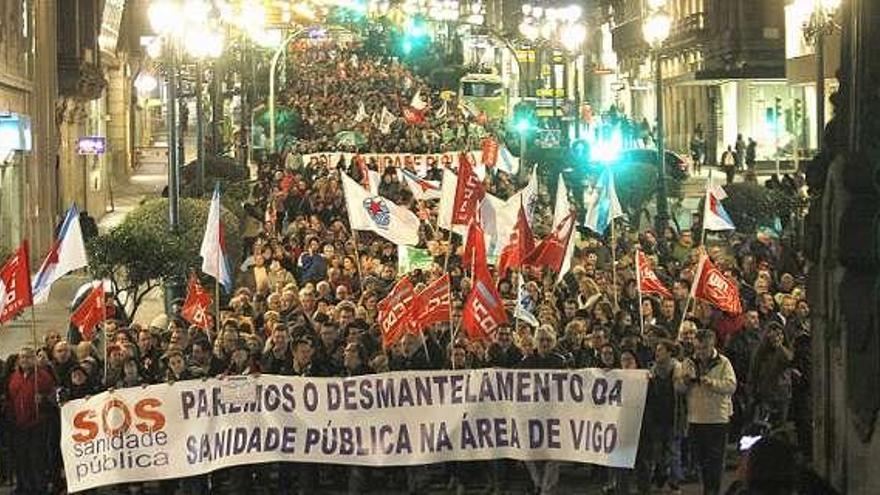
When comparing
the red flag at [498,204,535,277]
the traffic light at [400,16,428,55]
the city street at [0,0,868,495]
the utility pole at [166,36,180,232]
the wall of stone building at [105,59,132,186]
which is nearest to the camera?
the city street at [0,0,868,495]

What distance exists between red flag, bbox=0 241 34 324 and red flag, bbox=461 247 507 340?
391 centimetres

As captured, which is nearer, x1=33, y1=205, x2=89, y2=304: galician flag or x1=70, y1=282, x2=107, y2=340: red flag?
x1=70, y1=282, x2=107, y2=340: red flag

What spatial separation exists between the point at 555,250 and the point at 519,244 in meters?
0.75

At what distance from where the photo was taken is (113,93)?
5894cm

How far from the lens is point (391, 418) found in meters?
12.9

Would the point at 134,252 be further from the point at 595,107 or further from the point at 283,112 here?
the point at 595,107

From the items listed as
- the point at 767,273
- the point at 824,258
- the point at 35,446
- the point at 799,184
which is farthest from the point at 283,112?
the point at 824,258

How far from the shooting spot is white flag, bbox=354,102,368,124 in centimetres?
5676

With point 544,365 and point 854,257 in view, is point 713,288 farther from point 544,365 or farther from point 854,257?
point 854,257

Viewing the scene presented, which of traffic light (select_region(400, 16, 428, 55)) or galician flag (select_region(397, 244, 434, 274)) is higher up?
traffic light (select_region(400, 16, 428, 55))

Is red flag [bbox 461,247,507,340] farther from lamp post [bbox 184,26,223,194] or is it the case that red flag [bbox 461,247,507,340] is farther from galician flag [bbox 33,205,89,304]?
lamp post [bbox 184,26,223,194]

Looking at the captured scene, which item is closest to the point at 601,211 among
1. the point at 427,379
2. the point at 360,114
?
the point at 427,379

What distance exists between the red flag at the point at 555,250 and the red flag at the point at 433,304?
329 cm

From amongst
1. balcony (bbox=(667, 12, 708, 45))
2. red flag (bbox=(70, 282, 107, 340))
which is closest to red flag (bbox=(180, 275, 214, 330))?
red flag (bbox=(70, 282, 107, 340))
